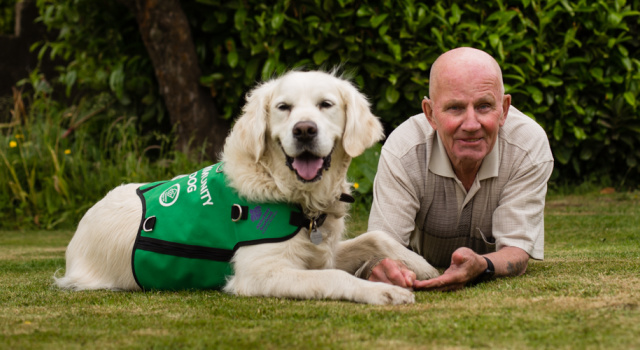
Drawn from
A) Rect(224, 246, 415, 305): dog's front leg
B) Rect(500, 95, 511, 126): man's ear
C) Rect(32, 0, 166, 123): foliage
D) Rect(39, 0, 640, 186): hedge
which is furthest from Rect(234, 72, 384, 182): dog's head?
Rect(32, 0, 166, 123): foliage

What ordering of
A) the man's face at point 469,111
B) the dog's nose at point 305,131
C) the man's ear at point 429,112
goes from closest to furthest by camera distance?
the dog's nose at point 305,131 < the man's face at point 469,111 < the man's ear at point 429,112

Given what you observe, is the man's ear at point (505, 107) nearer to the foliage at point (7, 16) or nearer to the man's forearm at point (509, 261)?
the man's forearm at point (509, 261)

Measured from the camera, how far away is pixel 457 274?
314cm

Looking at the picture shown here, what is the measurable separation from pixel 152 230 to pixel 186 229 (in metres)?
0.21

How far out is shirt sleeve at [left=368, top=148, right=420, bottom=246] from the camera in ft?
12.5

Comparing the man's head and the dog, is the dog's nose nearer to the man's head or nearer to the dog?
the dog

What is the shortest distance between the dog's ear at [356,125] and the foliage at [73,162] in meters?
3.62

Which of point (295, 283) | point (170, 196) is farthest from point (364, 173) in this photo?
point (295, 283)

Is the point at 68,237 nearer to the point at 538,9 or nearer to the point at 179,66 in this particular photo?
the point at 179,66

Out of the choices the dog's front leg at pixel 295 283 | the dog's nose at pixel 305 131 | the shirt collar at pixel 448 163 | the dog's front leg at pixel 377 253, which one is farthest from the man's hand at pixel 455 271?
the dog's nose at pixel 305 131

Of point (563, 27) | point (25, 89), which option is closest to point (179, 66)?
point (25, 89)

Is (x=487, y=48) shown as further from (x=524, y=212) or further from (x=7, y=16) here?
(x=7, y=16)

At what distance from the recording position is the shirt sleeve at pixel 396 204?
12.5 feet

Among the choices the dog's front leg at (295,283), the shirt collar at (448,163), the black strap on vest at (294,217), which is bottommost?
the dog's front leg at (295,283)
